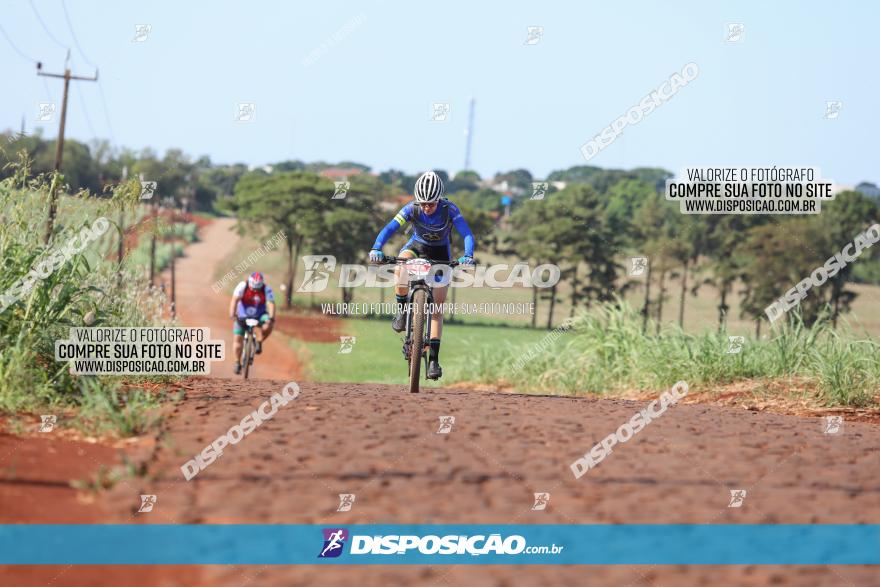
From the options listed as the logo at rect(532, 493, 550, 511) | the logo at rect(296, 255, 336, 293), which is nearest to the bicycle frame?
the logo at rect(532, 493, 550, 511)

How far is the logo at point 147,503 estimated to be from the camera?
5148mm

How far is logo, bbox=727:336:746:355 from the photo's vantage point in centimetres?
1213

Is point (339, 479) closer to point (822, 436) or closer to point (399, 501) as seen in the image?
point (399, 501)

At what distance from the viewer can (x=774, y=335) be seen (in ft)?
41.1

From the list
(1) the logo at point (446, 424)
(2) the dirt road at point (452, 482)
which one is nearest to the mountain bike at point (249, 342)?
(2) the dirt road at point (452, 482)

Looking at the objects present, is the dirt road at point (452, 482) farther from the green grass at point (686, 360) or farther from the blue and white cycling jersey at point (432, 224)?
the green grass at point (686, 360)

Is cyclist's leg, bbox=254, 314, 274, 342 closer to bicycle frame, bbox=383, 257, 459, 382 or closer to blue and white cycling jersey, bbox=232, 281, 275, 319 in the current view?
blue and white cycling jersey, bbox=232, 281, 275, 319

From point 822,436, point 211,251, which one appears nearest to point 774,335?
point 822,436

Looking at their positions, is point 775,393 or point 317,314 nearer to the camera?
point 775,393

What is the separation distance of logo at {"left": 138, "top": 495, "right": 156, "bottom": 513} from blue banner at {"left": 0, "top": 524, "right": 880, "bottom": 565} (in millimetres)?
139

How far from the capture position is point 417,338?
32.3 ft

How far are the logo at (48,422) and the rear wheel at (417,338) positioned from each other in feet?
13.0

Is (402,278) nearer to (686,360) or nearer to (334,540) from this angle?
(686,360)

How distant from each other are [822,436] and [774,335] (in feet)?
16.6
